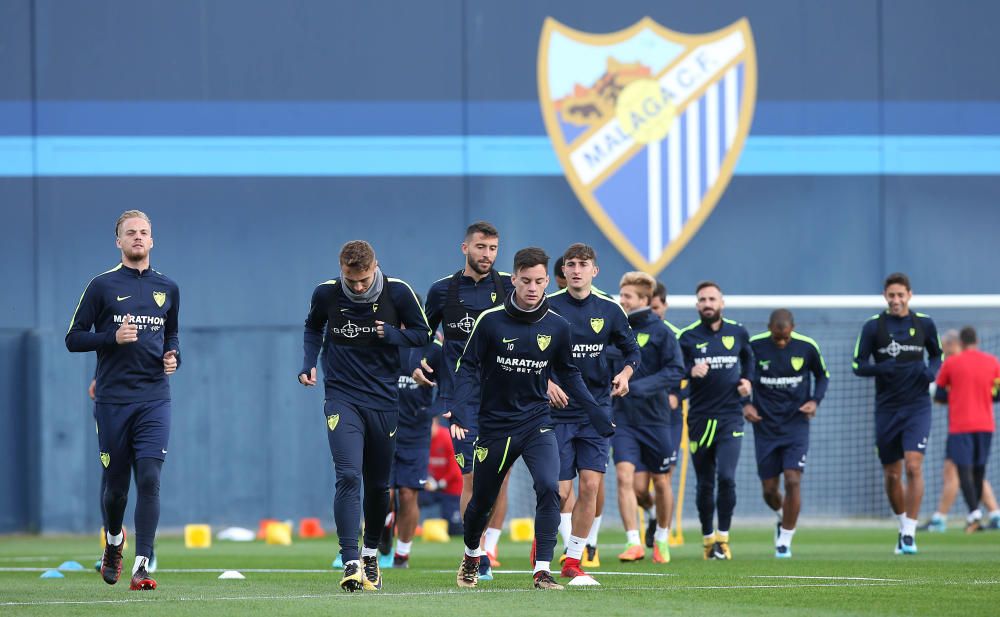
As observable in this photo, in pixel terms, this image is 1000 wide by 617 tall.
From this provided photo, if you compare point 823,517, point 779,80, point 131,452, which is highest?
point 779,80

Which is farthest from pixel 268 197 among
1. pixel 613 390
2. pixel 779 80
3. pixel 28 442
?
pixel 613 390

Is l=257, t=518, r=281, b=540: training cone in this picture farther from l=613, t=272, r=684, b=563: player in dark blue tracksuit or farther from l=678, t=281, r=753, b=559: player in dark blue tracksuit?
l=678, t=281, r=753, b=559: player in dark blue tracksuit

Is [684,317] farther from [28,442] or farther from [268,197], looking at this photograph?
[28,442]

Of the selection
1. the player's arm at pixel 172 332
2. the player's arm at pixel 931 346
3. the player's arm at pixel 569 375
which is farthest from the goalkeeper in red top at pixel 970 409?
the player's arm at pixel 172 332

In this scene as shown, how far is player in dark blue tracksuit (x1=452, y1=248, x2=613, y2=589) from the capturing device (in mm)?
9086

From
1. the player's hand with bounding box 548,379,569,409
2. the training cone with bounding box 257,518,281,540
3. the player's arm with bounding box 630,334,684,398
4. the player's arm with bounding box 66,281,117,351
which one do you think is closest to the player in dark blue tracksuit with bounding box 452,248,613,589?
the player's hand with bounding box 548,379,569,409

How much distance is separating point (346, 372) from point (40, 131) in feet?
37.1

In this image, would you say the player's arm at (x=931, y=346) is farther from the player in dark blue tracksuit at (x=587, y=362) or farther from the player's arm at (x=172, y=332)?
the player's arm at (x=172, y=332)

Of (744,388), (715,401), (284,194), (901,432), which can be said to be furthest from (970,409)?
(284,194)

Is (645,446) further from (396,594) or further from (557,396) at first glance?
(396,594)

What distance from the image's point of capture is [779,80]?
20656 millimetres

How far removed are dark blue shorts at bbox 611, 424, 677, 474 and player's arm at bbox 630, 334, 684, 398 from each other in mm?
342

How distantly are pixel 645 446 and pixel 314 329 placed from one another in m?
4.46

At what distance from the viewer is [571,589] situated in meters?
8.99
